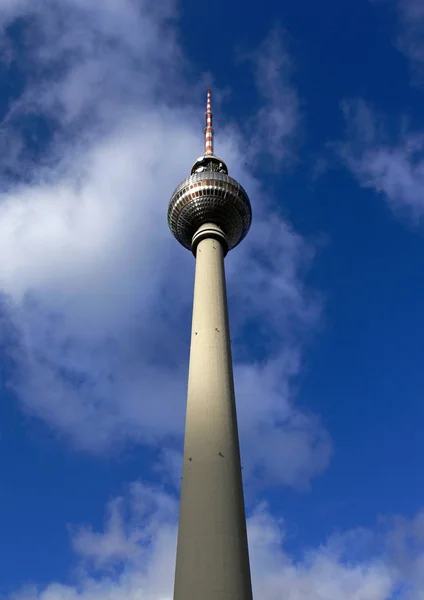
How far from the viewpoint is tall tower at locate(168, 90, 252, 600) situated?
2616 centimetres

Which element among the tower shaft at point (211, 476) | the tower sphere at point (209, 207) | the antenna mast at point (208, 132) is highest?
the antenna mast at point (208, 132)

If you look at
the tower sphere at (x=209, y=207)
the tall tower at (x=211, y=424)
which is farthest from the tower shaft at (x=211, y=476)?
the tower sphere at (x=209, y=207)

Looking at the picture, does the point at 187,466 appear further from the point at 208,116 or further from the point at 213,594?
the point at 208,116

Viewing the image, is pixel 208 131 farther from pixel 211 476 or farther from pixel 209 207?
pixel 211 476

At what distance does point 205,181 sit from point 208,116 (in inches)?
645

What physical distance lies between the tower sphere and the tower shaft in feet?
32.9

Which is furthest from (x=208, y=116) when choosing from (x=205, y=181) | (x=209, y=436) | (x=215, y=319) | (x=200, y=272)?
(x=209, y=436)

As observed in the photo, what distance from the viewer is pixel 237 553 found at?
26.8 m

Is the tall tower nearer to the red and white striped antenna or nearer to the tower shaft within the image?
the tower shaft

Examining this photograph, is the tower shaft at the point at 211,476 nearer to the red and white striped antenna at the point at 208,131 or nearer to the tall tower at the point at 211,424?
the tall tower at the point at 211,424

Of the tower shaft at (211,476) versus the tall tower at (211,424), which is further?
the tall tower at (211,424)

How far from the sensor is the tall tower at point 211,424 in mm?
26156

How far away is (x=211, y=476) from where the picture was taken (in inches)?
1165

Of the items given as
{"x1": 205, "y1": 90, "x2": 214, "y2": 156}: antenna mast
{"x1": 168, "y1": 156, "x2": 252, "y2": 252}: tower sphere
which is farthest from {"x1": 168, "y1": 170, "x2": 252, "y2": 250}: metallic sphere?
{"x1": 205, "y1": 90, "x2": 214, "y2": 156}: antenna mast
